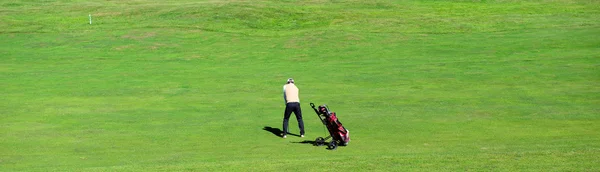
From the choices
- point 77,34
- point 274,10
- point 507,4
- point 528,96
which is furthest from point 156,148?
point 507,4

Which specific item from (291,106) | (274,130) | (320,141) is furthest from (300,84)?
(320,141)

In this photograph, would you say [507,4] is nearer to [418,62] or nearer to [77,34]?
[418,62]

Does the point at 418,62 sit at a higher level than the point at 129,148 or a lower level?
lower

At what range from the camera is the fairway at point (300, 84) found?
1917 centimetres

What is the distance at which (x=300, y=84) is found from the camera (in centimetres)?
3353

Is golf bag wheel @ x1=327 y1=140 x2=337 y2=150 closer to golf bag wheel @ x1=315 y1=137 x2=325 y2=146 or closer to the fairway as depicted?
the fairway

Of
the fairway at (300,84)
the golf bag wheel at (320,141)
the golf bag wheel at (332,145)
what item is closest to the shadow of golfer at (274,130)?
the fairway at (300,84)

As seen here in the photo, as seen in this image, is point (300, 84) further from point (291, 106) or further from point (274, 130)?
point (291, 106)

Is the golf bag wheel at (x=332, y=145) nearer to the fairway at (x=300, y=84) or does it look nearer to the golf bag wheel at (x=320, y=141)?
the fairway at (x=300, y=84)

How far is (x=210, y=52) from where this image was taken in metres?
45.1

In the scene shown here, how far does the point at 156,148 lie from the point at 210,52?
81.6 ft

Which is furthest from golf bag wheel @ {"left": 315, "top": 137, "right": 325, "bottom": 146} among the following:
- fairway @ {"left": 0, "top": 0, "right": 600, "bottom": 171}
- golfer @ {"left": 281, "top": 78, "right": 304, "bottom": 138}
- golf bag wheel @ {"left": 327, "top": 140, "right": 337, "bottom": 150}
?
golfer @ {"left": 281, "top": 78, "right": 304, "bottom": 138}

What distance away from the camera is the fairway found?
1917cm

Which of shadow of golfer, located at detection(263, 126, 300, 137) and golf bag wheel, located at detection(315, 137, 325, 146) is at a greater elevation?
golf bag wheel, located at detection(315, 137, 325, 146)
